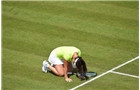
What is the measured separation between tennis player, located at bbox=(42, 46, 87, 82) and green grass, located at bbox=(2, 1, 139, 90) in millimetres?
223

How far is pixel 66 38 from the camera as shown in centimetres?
1772

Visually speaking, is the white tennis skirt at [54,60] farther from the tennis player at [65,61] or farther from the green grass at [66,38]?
the green grass at [66,38]

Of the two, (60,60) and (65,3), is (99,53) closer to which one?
(60,60)

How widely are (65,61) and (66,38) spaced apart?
3.08 meters

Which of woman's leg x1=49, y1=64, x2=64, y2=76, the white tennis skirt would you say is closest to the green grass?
woman's leg x1=49, y1=64, x2=64, y2=76

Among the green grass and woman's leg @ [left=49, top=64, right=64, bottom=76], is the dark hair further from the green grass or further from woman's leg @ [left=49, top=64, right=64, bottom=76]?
woman's leg @ [left=49, top=64, right=64, bottom=76]

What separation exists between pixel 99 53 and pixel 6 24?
4148mm

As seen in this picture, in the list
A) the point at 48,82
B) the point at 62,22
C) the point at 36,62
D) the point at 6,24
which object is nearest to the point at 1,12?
the point at 6,24

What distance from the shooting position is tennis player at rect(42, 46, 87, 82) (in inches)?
570

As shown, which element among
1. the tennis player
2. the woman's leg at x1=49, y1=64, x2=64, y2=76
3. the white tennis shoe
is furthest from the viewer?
the white tennis shoe

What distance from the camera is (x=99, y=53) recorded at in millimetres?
16641

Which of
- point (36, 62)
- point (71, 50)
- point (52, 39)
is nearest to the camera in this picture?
→ point (71, 50)

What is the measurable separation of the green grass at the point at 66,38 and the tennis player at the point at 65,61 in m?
0.22

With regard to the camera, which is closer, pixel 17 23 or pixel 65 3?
pixel 17 23
